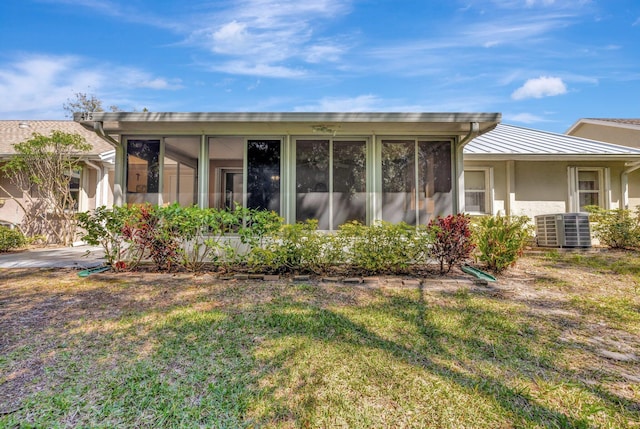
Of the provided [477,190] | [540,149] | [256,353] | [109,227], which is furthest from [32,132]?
[540,149]

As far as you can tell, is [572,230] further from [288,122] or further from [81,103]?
[81,103]

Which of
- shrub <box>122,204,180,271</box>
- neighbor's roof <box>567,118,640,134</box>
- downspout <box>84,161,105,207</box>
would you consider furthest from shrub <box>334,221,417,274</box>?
neighbor's roof <box>567,118,640,134</box>

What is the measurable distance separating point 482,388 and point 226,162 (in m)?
5.91

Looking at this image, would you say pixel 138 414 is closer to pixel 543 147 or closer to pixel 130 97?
pixel 543 147

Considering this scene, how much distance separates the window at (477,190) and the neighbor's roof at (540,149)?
2.09 ft

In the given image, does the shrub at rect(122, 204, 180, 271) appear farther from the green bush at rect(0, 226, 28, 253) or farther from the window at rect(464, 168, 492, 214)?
the window at rect(464, 168, 492, 214)

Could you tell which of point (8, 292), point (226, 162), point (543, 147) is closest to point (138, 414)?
point (8, 292)

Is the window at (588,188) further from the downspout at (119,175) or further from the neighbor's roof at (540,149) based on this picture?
the downspout at (119,175)

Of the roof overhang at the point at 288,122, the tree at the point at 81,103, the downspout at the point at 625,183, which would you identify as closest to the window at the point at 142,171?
the roof overhang at the point at 288,122

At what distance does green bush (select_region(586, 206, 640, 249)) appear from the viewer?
8000 mm

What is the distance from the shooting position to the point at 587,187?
9.79 metres

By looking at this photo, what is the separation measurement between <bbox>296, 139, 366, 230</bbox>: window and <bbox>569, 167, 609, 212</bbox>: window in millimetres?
7161

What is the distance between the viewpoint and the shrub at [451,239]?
17.5 feet

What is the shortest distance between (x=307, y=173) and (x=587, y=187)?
8890mm
